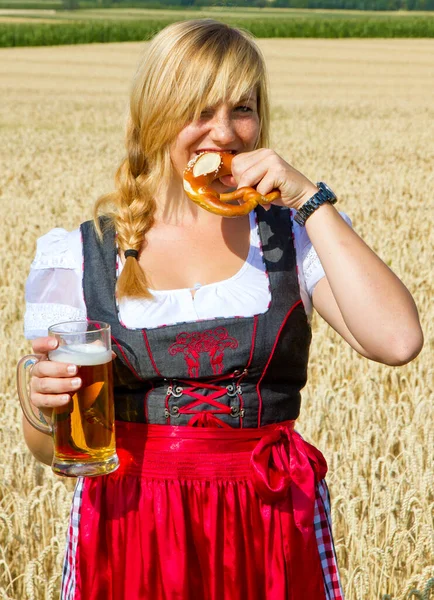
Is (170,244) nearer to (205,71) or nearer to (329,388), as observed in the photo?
(205,71)

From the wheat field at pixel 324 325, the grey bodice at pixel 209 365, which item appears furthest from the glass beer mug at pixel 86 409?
the wheat field at pixel 324 325

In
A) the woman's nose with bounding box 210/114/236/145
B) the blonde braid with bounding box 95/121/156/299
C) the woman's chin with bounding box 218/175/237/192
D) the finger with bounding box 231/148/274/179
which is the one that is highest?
the woman's nose with bounding box 210/114/236/145

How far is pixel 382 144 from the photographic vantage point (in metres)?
16.6

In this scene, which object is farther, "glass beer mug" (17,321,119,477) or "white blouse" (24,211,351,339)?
"white blouse" (24,211,351,339)

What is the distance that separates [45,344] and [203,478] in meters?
0.45

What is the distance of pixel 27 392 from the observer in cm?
202

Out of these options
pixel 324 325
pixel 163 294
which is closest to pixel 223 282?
pixel 163 294

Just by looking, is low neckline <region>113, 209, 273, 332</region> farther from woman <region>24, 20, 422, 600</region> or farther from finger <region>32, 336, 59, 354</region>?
finger <region>32, 336, 59, 354</region>

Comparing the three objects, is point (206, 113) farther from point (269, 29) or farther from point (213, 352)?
point (269, 29)

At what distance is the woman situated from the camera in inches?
77.9

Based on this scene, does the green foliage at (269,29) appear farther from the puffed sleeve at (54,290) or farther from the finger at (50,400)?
the finger at (50,400)

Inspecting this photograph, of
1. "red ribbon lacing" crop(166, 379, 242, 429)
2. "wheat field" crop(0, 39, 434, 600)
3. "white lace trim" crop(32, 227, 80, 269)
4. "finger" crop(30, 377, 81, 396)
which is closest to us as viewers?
"finger" crop(30, 377, 81, 396)

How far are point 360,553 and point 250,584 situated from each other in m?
1.26

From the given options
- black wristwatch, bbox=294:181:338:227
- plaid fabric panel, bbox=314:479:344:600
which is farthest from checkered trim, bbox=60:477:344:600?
black wristwatch, bbox=294:181:338:227
